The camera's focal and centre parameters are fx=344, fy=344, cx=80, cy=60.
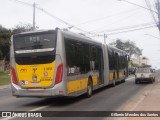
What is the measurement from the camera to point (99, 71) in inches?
831

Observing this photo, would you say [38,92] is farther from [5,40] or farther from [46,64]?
[5,40]

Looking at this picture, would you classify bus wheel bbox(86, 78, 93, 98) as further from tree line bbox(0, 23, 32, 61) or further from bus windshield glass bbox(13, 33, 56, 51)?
tree line bbox(0, 23, 32, 61)

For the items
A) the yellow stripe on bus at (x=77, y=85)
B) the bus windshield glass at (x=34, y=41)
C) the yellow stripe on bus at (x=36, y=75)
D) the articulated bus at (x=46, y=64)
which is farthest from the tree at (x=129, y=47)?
the yellow stripe on bus at (x=36, y=75)

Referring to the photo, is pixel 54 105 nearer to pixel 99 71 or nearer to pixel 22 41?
pixel 22 41

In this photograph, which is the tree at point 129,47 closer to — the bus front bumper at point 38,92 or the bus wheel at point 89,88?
the bus wheel at point 89,88

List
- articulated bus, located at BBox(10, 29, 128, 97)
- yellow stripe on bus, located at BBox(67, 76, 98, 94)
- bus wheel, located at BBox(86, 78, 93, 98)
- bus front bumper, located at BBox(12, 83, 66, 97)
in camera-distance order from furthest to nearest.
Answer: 1. bus wheel, located at BBox(86, 78, 93, 98)
2. yellow stripe on bus, located at BBox(67, 76, 98, 94)
3. articulated bus, located at BBox(10, 29, 128, 97)
4. bus front bumper, located at BBox(12, 83, 66, 97)

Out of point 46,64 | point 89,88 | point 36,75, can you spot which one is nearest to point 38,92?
point 36,75

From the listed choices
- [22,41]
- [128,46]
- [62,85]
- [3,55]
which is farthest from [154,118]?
[128,46]

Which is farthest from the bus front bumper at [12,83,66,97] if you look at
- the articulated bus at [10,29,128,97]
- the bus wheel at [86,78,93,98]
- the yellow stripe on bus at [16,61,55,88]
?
the bus wheel at [86,78,93,98]

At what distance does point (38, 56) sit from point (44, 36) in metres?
0.90

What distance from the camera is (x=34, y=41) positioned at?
1491cm

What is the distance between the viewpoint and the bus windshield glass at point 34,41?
14594mm

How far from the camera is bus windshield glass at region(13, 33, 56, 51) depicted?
14.6 meters

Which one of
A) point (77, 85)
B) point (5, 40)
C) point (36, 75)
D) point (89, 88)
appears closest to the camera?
point (36, 75)
